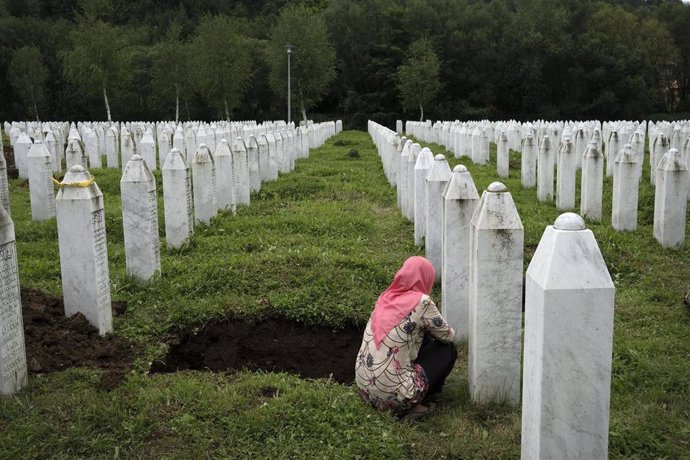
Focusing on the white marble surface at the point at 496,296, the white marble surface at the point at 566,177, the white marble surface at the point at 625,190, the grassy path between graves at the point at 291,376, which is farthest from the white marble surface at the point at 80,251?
the white marble surface at the point at 566,177

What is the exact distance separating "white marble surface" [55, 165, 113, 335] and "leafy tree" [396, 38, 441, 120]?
4340cm

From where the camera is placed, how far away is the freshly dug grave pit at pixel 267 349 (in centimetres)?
515

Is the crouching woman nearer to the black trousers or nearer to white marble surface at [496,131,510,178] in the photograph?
the black trousers

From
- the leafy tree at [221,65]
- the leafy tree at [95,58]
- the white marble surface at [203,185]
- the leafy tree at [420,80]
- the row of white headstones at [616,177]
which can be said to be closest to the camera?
the row of white headstones at [616,177]

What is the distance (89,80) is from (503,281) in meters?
39.6

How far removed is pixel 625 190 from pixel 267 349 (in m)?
5.61

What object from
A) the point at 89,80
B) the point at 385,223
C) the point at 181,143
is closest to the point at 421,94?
the point at 89,80

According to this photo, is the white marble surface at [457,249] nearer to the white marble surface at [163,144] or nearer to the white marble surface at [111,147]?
the white marble surface at [163,144]

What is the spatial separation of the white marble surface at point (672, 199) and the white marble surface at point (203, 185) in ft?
18.0

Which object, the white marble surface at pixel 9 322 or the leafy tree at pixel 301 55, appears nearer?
the white marble surface at pixel 9 322

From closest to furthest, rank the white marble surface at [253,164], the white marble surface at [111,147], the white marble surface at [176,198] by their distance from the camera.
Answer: the white marble surface at [176,198]
the white marble surface at [253,164]
the white marble surface at [111,147]

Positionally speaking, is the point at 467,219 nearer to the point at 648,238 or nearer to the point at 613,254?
the point at 613,254

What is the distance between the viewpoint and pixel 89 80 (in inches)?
1550

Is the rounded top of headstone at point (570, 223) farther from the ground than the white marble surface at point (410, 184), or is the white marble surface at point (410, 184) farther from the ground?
the rounded top of headstone at point (570, 223)
